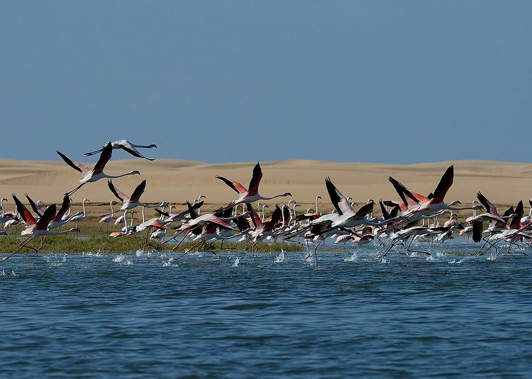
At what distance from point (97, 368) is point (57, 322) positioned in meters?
2.91

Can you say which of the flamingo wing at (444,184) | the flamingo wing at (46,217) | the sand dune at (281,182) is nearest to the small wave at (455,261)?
the flamingo wing at (444,184)

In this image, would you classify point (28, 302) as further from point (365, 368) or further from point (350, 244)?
point (350, 244)

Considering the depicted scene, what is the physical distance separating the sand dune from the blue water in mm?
30053

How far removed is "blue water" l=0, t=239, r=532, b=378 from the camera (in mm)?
9469

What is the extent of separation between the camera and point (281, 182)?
7450cm

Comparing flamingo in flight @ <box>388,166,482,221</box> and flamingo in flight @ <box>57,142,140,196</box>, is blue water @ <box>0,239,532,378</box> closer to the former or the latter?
flamingo in flight @ <box>388,166,482,221</box>

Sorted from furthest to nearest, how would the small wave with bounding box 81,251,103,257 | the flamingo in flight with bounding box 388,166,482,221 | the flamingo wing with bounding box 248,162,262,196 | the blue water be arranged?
1. the small wave with bounding box 81,251,103,257
2. the flamingo in flight with bounding box 388,166,482,221
3. the flamingo wing with bounding box 248,162,262,196
4. the blue water

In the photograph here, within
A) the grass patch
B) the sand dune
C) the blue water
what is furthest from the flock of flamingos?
the sand dune

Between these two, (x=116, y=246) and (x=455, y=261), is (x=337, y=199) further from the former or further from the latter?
(x=116, y=246)

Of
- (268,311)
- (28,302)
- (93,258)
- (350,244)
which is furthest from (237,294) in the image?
(350,244)

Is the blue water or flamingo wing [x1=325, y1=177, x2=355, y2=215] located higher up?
flamingo wing [x1=325, y1=177, x2=355, y2=215]

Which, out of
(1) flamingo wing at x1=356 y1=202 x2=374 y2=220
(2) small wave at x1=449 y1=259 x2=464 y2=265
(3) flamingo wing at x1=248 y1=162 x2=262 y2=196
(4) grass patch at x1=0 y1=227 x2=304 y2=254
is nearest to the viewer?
(1) flamingo wing at x1=356 y1=202 x2=374 y2=220

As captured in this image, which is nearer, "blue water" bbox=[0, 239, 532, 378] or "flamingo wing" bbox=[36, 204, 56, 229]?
"blue water" bbox=[0, 239, 532, 378]

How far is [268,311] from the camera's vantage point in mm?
13047
